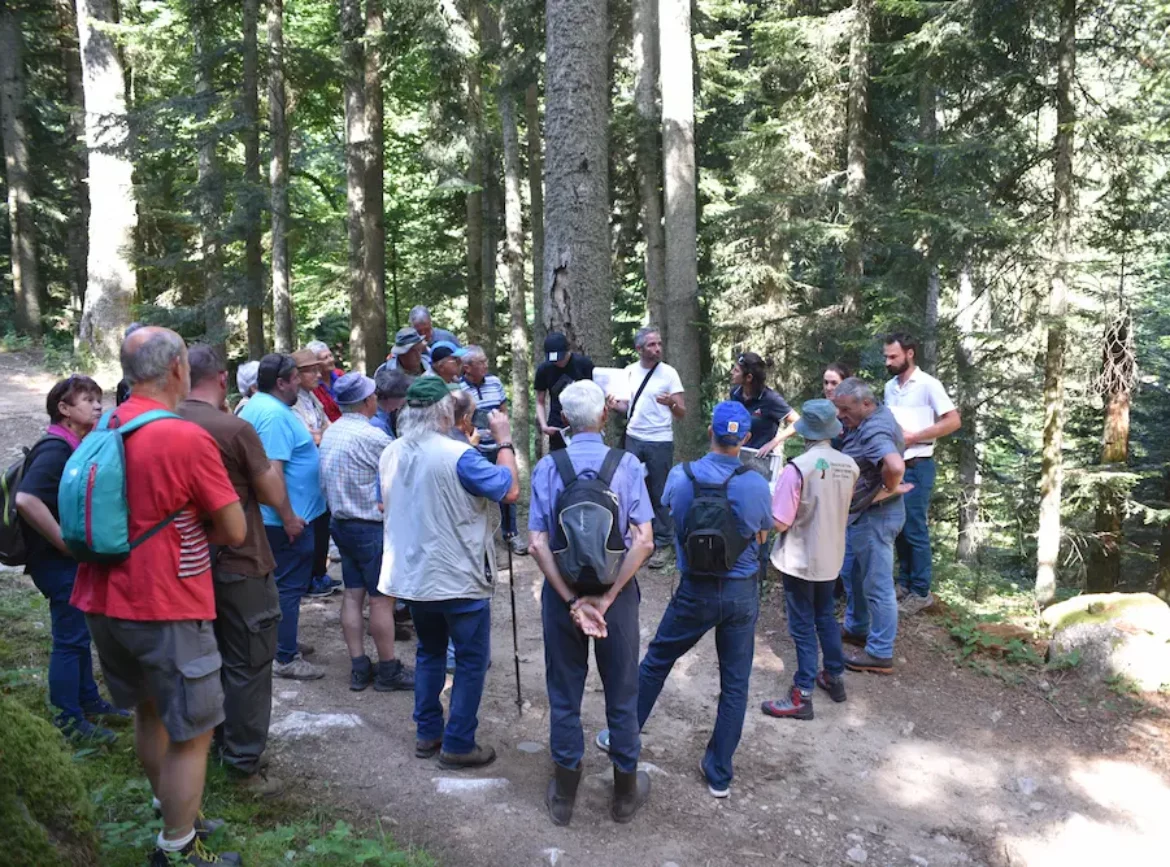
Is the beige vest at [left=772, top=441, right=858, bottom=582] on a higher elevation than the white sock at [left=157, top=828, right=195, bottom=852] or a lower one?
higher

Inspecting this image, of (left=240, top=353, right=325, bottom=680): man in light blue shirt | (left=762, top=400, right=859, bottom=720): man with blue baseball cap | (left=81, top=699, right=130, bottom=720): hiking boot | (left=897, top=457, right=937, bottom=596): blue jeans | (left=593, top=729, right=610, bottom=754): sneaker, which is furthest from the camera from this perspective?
(left=897, top=457, right=937, bottom=596): blue jeans

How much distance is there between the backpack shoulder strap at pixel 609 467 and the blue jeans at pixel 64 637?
9.17ft

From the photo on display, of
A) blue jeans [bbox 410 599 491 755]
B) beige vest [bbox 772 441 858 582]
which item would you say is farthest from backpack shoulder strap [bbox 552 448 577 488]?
beige vest [bbox 772 441 858 582]

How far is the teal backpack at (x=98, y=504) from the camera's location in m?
2.84

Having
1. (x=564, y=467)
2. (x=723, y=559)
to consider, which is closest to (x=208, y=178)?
(x=564, y=467)

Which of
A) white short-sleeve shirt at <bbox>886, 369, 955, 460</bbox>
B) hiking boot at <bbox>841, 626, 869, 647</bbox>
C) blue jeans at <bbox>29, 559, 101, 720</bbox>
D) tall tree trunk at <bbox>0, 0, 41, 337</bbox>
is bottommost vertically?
hiking boot at <bbox>841, 626, 869, 647</bbox>

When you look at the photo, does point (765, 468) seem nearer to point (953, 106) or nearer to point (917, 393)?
point (917, 393)

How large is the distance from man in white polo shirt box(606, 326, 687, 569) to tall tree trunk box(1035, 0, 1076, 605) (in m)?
4.84

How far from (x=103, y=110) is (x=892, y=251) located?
15.1 metres

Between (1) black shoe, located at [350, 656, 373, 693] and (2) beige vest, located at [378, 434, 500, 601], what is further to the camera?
(1) black shoe, located at [350, 656, 373, 693]

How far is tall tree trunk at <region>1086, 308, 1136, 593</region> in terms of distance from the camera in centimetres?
1072

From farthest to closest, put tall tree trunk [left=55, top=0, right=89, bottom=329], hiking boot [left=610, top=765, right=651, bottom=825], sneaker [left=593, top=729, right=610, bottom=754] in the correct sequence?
tall tree trunk [left=55, top=0, right=89, bottom=329], sneaker [left=593, top=729, right=610, bottom=754], hiking boot [left=610, top=765, right=651, bottom=825]

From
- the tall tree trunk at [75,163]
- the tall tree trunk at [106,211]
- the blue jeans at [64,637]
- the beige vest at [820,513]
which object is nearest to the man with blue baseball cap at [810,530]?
the beige vest at [820,513]

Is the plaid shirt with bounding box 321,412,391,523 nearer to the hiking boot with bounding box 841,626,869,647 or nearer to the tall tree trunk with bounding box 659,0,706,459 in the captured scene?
the hiking boot with bounding box 841,626,869,647
